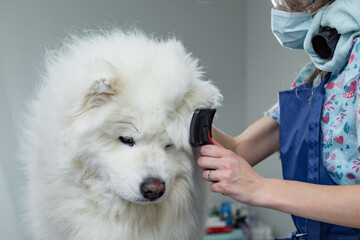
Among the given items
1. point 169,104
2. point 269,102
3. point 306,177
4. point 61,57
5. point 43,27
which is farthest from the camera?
point 269,102

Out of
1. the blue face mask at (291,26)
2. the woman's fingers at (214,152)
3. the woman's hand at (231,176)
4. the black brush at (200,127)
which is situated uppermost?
the blue face mask at (291,26)

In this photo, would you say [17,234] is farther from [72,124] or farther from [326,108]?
[326,108]

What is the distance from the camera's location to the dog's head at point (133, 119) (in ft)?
2.82

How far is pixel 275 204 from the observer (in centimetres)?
89

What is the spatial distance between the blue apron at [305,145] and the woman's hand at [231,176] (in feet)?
0.85

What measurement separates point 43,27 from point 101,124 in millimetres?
631

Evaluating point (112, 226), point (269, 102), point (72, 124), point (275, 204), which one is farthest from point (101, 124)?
point (269, 102)

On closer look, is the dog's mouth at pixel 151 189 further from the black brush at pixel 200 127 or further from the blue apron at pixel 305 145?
the blue apron at pixel 305 145

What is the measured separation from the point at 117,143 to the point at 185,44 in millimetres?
1073

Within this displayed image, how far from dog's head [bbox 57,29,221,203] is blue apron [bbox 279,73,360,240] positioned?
384 mm

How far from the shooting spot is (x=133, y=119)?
87cm

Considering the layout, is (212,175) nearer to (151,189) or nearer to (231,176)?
(231,176)

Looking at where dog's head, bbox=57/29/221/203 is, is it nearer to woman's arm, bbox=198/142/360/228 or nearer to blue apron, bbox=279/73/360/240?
woman's arm, bbox=198/142/360/228

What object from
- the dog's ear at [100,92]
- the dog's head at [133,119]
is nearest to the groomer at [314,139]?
the dog's head at [133,119]
